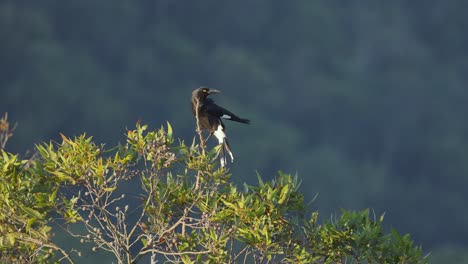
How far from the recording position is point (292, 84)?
7681 centimetres

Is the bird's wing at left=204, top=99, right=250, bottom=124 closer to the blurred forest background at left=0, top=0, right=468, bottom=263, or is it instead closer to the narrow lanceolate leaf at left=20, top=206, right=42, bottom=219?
the narrow lanceolate leaf at left=20, top=206, right=42, bottom=219

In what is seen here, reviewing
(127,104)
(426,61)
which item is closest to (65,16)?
(127,104)

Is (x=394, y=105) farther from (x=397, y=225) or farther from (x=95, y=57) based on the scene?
(x=95, y=57)

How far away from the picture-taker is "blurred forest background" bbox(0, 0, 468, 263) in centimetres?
6550

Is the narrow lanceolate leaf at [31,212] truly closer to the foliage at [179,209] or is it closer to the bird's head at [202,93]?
the foliage at [179,209]

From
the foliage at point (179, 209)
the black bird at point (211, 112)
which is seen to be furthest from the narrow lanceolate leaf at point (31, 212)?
the black bird at point (211, 112)

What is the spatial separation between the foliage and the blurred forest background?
50132 millimetres

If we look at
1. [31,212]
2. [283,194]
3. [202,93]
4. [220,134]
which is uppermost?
[202,93]

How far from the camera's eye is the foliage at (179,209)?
6754 millimetres

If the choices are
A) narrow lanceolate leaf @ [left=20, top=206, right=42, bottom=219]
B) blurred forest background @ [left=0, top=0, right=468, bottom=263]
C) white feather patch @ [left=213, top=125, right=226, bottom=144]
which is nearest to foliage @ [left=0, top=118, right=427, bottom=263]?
narrow lanceolate leaf @ [left=20, top=206, right=42, bottom=219]

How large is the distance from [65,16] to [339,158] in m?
23.2

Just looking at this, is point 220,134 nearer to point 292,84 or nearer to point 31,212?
point 31,212

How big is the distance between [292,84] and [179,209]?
229ft

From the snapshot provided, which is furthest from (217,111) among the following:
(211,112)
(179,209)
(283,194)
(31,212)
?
(31,212)
